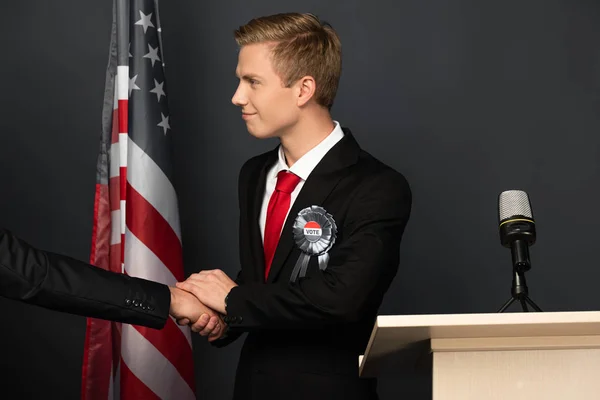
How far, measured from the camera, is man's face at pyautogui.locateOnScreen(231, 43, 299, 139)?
8.45ft

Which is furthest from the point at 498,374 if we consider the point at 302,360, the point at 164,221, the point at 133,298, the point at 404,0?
the point at 404,0

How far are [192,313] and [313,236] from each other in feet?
1.38

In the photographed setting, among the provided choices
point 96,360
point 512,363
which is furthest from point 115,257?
point 512,363

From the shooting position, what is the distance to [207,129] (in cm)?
394

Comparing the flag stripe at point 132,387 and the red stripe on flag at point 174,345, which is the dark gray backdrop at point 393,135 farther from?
the flag stripe at point 132,387

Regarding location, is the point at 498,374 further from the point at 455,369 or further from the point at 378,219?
the point at 378,219

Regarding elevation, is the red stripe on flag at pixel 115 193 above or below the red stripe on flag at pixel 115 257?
above

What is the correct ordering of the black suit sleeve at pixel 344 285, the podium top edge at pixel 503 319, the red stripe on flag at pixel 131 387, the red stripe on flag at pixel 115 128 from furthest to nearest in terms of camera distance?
1. the red stripe on flag at pixel 115 128
2. the red stripe on flag at pixel 131 387
3. the black suit sleeve at pixel 344 285
4. the podium top edge at pixel 503 319

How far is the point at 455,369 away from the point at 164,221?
6.20 ft

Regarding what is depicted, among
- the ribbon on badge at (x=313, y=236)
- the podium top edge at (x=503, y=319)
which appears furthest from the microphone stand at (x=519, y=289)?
the podium top edge at (x=503, y=319)

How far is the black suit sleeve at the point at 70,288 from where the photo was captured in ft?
7.68

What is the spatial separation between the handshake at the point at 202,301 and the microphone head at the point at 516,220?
77cm

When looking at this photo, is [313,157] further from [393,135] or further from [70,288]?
[393,135]

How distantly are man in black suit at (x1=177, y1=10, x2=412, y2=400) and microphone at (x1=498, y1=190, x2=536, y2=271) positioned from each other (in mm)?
337
